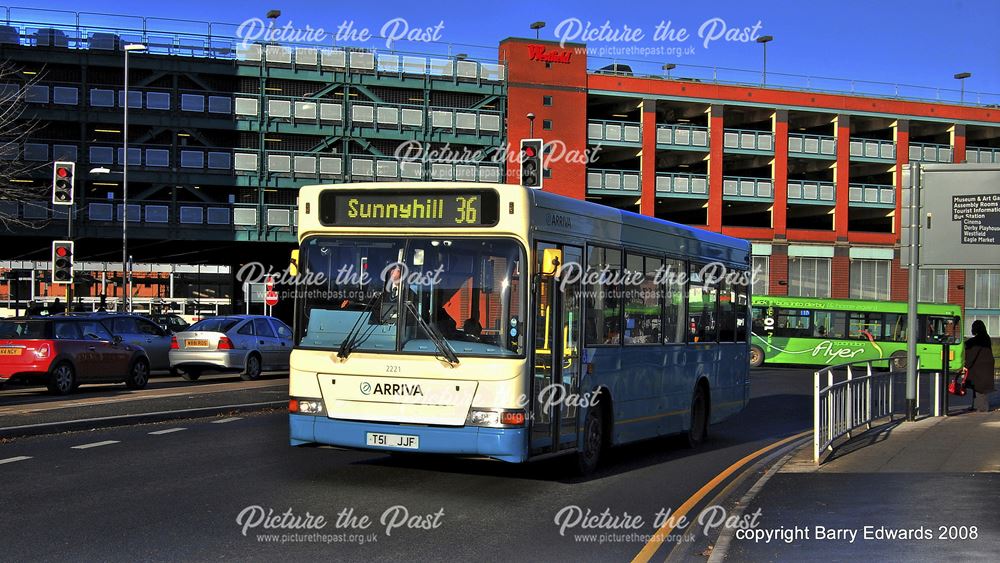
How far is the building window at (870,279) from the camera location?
68.7m

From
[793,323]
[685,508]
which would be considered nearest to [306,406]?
[685,508]

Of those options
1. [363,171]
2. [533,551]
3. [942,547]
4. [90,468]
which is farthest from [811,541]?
[363,171]

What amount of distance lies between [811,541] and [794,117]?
64337 mm

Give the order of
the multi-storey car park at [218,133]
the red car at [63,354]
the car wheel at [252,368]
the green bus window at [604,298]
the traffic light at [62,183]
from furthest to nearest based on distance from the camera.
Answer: the multi-storey car park at [218,133]
the traffic light at [62,183]
the car wheel at [252,368]
the red car at [63,354]
the green bus window at [604,298]

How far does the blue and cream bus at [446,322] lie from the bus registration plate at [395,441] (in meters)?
0.01

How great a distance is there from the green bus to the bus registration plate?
1459 inches

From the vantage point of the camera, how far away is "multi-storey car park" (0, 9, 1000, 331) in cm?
5512

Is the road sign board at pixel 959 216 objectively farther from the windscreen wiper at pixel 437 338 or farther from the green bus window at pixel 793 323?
the green bus window at pixel 793 323

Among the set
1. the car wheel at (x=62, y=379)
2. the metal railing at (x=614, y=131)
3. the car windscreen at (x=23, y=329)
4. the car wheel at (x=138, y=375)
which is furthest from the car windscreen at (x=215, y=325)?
the metal railing at (x=614, y=131)

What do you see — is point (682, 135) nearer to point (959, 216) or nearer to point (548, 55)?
point (548, 55)

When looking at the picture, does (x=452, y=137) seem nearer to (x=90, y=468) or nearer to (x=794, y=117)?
(x=794, y=117)

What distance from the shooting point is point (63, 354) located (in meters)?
21.8

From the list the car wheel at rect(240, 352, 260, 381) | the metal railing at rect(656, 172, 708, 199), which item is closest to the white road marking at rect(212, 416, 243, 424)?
the car wheel at rect(240, 352, 260, 381)

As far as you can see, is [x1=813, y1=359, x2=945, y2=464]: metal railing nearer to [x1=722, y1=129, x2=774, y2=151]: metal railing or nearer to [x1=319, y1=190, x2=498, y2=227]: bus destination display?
[x1=319, y1=190, x2=498, y2=227]: bus destination display
